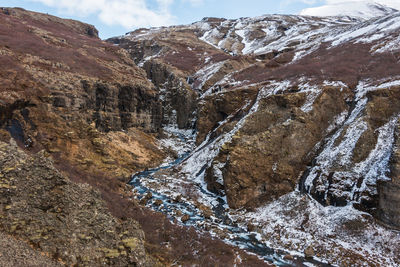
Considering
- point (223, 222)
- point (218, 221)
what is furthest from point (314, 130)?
point (218, 221)

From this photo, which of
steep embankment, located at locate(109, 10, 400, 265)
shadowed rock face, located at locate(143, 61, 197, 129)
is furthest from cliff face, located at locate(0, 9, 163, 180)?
shadowed rock face, located at locate(143, 61, 197, 129)

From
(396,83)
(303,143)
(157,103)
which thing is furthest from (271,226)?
(157,103)

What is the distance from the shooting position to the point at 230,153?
29.6 m

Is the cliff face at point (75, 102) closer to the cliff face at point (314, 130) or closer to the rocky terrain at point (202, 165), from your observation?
the rocky terrain at point (202, 165)

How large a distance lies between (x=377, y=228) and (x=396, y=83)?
19.5 metres

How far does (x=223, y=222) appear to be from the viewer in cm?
2441

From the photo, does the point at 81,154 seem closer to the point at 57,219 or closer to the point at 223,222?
the point at 223,222

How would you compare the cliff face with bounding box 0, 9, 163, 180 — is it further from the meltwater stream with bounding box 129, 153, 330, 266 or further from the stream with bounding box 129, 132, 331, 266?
the stream with bounding box 129, 132, 331, 266

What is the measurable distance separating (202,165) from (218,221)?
12.6 m

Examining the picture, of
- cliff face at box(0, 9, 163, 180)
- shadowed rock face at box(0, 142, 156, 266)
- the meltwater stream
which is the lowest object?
the meltwater stream

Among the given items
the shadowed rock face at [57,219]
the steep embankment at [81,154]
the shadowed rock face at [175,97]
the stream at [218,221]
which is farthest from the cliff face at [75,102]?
the shadowed rock face at [57,219]

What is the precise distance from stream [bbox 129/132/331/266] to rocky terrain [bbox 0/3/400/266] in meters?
0.15

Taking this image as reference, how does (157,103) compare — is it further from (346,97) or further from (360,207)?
(360,207)

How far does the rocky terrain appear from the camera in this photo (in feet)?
37.8
